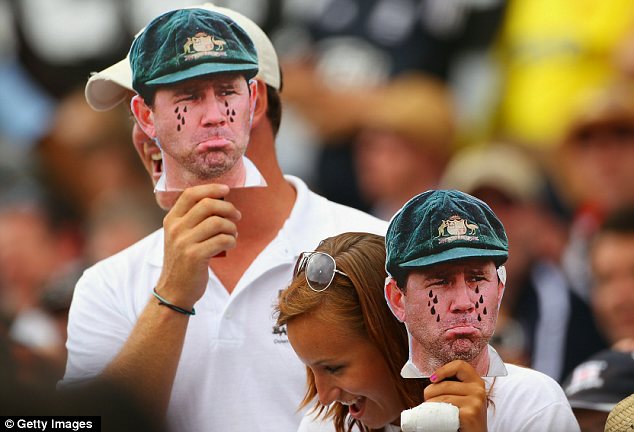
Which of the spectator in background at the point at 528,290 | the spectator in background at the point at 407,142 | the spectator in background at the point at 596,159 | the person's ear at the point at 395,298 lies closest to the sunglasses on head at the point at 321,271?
the person's ear at the point at 395,298

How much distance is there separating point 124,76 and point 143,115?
197mm

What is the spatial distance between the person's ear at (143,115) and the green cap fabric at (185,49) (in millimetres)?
47

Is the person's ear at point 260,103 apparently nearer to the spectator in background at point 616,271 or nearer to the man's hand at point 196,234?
the man's hand at point 196,234

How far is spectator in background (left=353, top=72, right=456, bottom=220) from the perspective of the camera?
623 cm

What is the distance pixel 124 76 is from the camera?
358 centimetres

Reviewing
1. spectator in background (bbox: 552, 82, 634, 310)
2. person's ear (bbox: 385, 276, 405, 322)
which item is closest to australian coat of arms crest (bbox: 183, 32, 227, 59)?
person's ear (bbox: 385, 276, 405, 322)

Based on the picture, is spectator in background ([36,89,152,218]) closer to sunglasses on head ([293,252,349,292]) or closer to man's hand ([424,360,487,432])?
sunglasses on head ([293,252,349,292])

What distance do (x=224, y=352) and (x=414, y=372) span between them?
664mm

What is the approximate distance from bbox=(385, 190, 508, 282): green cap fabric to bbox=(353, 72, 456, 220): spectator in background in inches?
122

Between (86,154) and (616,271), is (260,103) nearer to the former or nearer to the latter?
(616,271)

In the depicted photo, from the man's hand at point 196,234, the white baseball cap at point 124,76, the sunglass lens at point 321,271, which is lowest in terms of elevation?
the sunglass lens at point 321,271

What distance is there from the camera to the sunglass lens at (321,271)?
328cm

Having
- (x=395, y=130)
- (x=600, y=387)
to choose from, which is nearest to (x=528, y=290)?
(x=395, y=130)

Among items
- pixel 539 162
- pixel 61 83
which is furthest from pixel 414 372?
pixel 61 83
